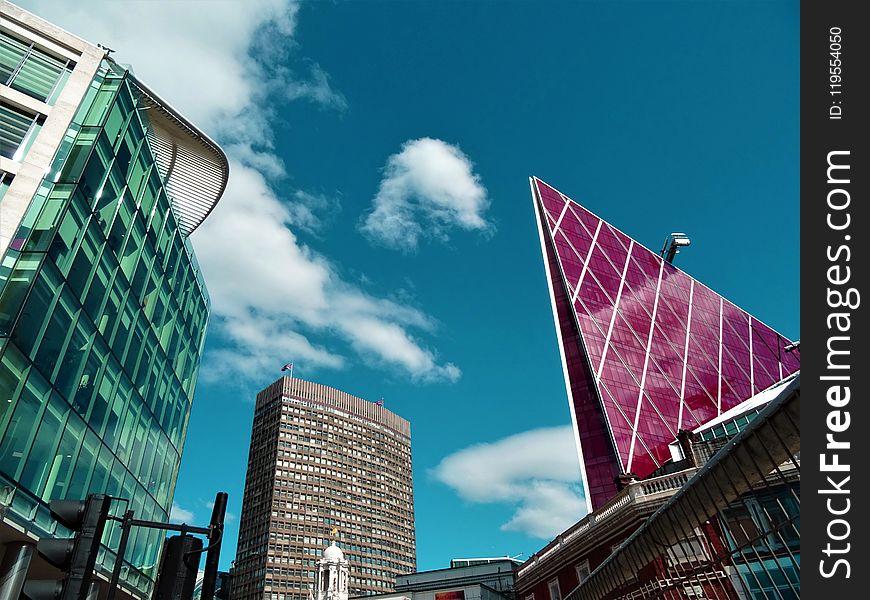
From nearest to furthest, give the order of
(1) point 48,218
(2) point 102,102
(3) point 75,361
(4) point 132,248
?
(1) point 48,218 < (3) point 75,361 < (2) point 102,102 < (4) point 132,248

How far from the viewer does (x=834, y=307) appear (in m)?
4.82

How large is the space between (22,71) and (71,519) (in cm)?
2431

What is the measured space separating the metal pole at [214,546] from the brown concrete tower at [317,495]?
110 metres

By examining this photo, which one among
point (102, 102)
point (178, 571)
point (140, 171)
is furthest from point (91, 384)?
point (178, 571)

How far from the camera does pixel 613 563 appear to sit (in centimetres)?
845

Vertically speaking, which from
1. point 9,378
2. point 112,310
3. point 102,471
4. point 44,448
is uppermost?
point 112,310

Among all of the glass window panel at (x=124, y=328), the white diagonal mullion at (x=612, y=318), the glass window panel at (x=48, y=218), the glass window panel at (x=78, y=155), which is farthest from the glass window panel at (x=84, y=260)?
the white diagonal mullion at (x=612, y=318)

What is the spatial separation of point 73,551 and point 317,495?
396 ft

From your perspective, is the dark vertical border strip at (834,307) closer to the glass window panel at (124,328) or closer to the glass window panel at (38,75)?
the glass window panel at (124,328)

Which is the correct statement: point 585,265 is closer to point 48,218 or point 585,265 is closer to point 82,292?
point 82,292

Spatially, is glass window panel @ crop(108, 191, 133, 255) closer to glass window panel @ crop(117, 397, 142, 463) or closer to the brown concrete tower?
glass window panel @ crop(117, 397, 142, 463)

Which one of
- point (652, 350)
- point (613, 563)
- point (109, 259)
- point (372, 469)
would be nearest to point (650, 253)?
point (652, 350)

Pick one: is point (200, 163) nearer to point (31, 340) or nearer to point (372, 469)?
point (31, 340)

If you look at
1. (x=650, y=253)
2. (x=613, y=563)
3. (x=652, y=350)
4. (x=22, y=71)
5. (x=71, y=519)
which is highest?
(x=650, y=253)
